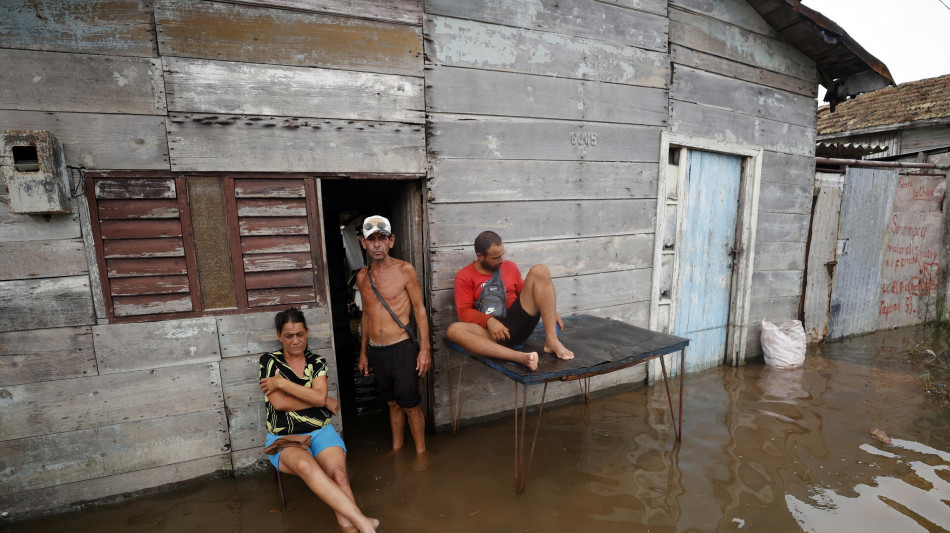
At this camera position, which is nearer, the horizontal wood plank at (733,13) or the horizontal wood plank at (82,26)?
the horizontal wood plank at (82,26)

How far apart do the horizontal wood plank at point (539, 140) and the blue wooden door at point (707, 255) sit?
2.89ft

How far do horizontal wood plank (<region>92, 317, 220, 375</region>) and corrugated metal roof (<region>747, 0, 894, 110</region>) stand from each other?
6.56 m

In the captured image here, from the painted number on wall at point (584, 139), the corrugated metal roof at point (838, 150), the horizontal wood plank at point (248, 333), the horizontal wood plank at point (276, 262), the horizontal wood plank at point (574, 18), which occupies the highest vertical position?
the horizontal wood plank at point (574, 18)

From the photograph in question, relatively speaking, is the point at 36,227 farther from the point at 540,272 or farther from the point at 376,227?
the point at 540,272

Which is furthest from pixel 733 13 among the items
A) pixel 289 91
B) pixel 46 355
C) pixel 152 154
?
pixel 46 355

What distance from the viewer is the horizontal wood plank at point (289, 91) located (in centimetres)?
272

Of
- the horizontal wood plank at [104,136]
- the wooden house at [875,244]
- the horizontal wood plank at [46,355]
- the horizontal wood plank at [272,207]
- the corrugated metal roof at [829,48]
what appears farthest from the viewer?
the wooden house at [875,244]

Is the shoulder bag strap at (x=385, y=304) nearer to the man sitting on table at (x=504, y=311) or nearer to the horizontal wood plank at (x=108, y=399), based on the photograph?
the man sitting on table at (x=504, y=311)

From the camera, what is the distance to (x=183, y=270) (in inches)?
112

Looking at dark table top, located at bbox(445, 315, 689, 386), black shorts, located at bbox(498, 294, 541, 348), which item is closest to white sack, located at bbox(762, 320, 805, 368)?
dark table top, located at bbox(445, 315, 689, 386)

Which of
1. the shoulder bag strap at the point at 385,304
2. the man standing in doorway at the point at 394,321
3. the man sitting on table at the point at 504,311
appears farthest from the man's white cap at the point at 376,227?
the man sitting on table at the point at 504,311

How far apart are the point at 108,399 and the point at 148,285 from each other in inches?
32.7

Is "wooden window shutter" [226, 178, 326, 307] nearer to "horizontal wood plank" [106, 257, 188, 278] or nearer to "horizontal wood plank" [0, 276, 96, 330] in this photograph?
"horizontal wood plank" [106, 257, 188, 278]

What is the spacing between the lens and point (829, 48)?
5.04 meters
